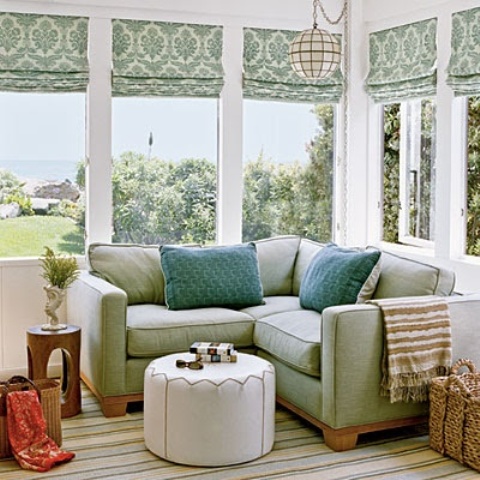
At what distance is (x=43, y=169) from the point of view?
205 inches

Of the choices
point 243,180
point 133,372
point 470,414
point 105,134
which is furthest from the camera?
point 243,180

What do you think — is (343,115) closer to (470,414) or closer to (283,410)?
(283,410)

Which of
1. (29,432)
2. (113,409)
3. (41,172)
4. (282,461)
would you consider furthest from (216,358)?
(41,172)

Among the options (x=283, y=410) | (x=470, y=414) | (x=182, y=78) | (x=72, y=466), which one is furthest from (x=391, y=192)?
(x=72, y=466)

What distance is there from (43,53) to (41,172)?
763 mm

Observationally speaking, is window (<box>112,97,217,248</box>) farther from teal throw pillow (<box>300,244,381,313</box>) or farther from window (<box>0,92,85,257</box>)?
teal throw pillow (<box>300,244,381,313</box>)

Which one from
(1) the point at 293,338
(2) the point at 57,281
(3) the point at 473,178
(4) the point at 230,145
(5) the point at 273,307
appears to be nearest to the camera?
(1) the point at 293,338

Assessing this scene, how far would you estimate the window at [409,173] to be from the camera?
5.36 metres

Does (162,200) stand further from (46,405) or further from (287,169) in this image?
(46,405)

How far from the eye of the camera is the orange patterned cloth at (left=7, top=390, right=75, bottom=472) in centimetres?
362

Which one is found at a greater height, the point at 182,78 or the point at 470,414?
the point at 182,78

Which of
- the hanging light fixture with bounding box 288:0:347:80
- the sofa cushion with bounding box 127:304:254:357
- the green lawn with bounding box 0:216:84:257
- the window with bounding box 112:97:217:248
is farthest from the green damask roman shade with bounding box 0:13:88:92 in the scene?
the sofa cushion with bounding box 127:304:254:357

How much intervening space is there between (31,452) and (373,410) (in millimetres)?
1621

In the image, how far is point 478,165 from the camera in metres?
4.98
